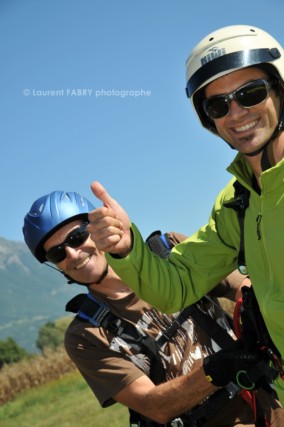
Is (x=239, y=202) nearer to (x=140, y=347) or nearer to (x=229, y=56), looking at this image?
(x=229, y=56)

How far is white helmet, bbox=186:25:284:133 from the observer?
131 inches

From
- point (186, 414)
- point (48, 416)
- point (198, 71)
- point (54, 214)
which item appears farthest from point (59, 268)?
point (48, 416)

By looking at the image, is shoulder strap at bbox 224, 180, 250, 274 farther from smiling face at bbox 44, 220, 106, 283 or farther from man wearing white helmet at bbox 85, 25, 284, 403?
smiling face at bbox 44, 220, 106, 283

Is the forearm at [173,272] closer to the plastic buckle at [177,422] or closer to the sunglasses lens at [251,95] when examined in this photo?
the sunglasses lens at [251,95]

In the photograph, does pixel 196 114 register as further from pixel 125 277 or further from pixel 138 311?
pixel 138 311

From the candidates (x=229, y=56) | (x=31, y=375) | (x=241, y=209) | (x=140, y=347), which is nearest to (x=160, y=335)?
(x=140, y=347)

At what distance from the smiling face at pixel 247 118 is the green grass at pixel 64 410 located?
8148 mm

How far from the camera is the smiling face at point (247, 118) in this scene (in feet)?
10.7

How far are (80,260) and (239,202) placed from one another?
200cm

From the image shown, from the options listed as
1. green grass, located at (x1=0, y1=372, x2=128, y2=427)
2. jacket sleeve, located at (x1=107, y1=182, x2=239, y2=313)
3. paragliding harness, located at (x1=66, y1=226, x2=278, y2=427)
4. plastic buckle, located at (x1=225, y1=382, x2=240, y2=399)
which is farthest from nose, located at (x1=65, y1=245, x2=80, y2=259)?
green grass, located at (x1=0, y1=372, x2=128, y2=427)

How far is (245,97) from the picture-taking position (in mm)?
3248

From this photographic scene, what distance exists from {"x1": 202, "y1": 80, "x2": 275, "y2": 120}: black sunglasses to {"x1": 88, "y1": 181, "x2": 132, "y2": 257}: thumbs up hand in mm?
731

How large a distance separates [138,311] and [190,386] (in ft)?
2.51

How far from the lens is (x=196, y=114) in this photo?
3.76 meters
